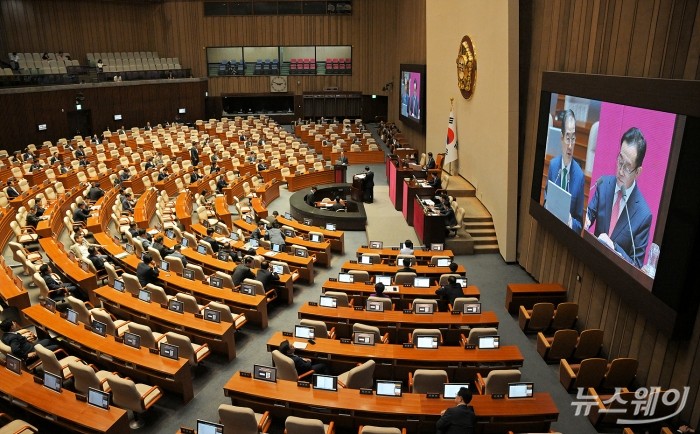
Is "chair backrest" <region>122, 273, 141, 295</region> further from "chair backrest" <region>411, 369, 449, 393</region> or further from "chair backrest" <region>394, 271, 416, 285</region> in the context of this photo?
"chair backrest" <region>411, 369, 449, 393</region>

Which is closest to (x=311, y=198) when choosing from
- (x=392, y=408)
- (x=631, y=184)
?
(x=631, y=184)

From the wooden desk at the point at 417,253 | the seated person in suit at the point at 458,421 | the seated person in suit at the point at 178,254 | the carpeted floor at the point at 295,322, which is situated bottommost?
the carpeted floor at the point at 295,322

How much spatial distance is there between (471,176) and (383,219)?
120 inches

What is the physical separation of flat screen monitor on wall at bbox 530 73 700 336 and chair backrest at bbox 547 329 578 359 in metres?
1.00

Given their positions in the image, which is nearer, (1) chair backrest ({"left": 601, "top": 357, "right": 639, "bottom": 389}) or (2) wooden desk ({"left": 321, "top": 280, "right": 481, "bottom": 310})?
(1) chair backrest ({"left": 601, "top": 357, "right": 639, "bottom": 389})

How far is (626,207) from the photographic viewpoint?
7203 mm

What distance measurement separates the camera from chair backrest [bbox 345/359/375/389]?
640cm

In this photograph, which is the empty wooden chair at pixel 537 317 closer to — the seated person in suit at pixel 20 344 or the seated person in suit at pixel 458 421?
the seated person in suit at pixel 458 421

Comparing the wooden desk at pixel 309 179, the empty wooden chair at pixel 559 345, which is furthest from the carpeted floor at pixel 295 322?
the wooden desk at pixel 309 179

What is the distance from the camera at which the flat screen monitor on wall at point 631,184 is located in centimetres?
605

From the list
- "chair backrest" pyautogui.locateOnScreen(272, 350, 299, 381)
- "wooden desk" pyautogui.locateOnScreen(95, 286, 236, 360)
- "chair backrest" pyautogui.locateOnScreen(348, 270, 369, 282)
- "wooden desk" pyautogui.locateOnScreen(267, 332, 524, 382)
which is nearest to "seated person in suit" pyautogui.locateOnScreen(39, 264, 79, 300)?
"wooden desk" pyautogui.locateOnScreen(95, 286, 236, 360)

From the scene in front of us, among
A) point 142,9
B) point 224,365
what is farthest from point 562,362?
point 142,9

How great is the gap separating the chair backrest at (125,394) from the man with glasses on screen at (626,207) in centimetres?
673

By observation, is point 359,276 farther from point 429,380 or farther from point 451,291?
point 429,380
